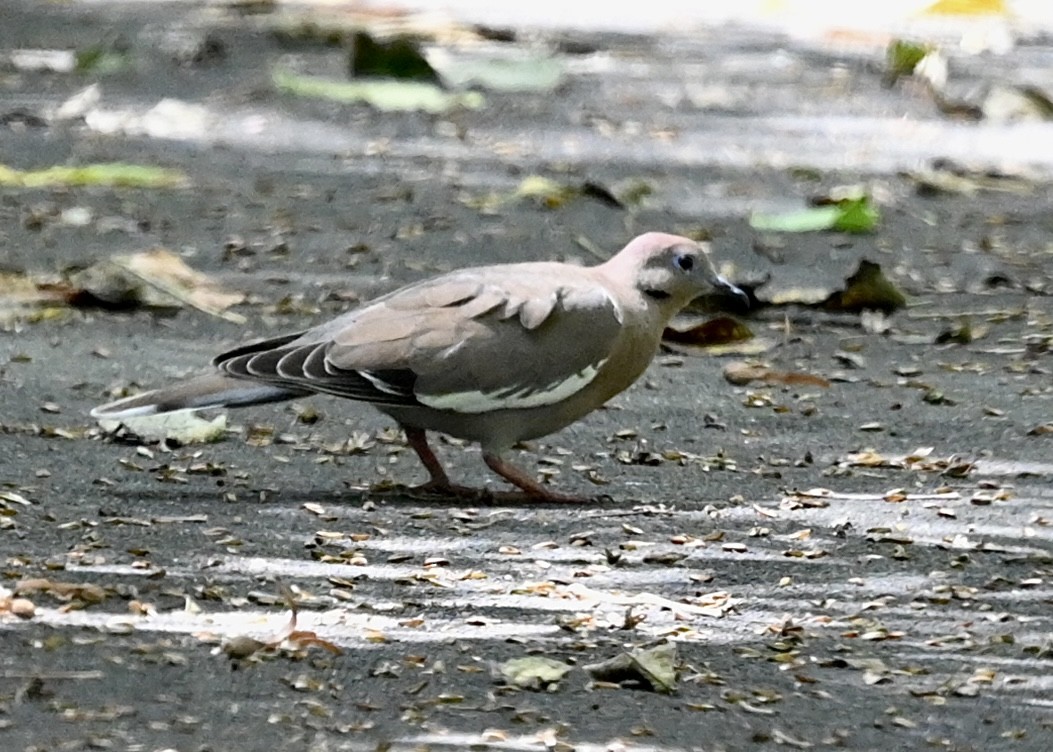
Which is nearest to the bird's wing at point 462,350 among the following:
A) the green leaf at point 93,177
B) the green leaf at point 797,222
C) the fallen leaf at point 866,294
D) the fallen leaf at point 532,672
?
the fallen leaf at point 532,672

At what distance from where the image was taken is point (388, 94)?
1228 centimetres

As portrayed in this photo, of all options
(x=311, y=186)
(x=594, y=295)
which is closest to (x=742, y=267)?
(x=311, y=186)

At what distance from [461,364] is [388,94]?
273 inches

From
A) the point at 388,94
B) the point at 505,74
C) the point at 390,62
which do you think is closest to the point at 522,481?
the point at 388,94

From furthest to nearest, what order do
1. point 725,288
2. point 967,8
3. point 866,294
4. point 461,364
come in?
point 967,8, point 866,294, point 725,288, point 461,364

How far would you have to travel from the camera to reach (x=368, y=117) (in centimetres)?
1190

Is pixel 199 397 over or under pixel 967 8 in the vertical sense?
over

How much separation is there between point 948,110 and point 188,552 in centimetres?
843

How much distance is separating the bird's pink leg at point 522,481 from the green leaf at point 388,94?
21.6 ft

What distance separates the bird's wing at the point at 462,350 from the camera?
5.51m

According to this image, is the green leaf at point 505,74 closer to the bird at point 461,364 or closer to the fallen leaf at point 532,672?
the bird at point 461,364

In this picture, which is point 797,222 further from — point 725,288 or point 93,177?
→ point 725,288

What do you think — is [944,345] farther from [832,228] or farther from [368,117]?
[368,117]

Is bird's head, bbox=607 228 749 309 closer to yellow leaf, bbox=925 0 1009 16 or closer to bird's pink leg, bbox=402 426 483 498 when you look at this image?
bird's pink leg, bbox=402 426 483 498
